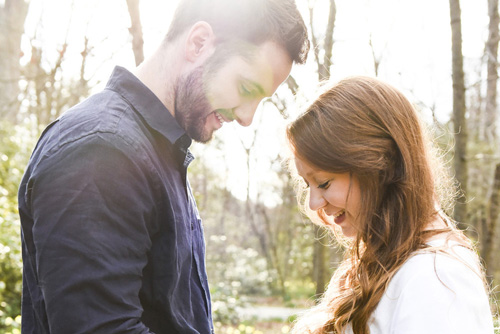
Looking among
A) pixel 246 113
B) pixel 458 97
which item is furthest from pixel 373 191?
pixel 458 97

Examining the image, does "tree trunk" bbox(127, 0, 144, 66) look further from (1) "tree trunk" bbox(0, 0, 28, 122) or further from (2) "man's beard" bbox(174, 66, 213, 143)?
(1) "tree trunk" bbox(0, 0, 28, 122)

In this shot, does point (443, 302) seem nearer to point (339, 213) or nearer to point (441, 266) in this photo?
point (441, 266)

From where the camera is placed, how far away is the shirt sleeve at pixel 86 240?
46.1 inches

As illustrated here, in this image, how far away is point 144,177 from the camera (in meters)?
1.33

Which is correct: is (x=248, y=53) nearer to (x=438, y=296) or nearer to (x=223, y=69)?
(x=223, y=69)

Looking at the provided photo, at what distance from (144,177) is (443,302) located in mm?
837

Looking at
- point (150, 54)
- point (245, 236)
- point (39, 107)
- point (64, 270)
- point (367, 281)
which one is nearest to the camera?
point (64, 270)

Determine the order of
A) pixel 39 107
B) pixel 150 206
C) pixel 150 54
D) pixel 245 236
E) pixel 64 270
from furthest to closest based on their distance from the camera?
pixel 245 236, pixel 39 107, pixel 150 54, pixel 150 206, pixel 64 270

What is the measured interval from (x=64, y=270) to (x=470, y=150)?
10.9 meters

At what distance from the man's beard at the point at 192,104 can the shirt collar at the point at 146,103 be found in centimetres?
6

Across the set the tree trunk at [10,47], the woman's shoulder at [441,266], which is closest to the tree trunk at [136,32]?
the woman's shoulder at [441,266]

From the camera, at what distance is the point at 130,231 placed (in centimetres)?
126

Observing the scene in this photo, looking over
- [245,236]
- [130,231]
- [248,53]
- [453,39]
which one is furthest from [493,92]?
[245,236]

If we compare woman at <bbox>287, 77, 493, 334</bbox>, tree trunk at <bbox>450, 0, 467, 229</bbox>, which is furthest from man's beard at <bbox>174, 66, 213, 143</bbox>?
tree trunk at <bbox>450, 0, 467, 229</bbox>
